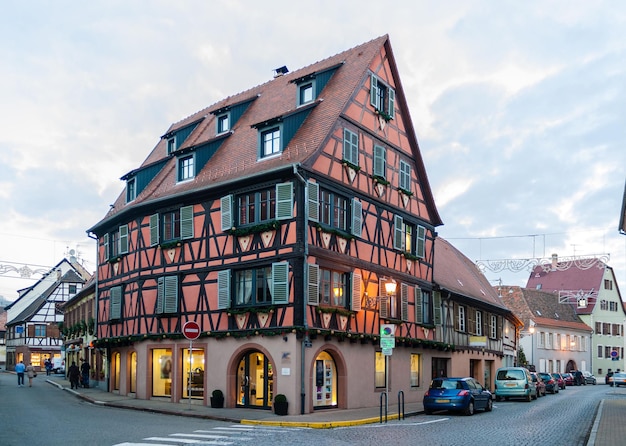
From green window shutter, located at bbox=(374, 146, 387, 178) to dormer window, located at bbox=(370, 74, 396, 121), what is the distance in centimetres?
152

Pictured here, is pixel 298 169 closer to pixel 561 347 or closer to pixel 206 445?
pixel 206 445

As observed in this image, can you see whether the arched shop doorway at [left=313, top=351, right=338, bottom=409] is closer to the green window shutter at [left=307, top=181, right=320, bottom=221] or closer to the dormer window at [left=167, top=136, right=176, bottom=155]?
the green window shutter at [left=307, top=181, right=320, bottom=221]

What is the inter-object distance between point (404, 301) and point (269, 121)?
1037 centimetres

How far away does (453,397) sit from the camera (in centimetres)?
2664

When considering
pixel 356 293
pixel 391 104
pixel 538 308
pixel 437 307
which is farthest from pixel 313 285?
pixel 538 308

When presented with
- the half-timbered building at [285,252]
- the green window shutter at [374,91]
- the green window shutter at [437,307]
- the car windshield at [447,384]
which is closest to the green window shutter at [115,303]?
the half-timbered building at [285,252]

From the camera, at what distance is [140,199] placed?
34.5 metres

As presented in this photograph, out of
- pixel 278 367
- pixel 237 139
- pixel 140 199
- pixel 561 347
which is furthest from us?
pixel 561 347

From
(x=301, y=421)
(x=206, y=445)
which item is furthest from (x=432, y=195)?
(x=206, y=445)

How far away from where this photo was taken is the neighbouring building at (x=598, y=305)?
Result: 85625 millimetres

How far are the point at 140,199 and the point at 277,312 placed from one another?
444 inches

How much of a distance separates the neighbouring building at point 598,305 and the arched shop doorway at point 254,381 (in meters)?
62.4

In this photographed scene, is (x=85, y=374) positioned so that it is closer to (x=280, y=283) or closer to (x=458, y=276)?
(x=280, y=283)

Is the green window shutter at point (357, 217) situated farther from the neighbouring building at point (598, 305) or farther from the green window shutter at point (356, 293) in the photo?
the neighbouring building at point (598, 305)
